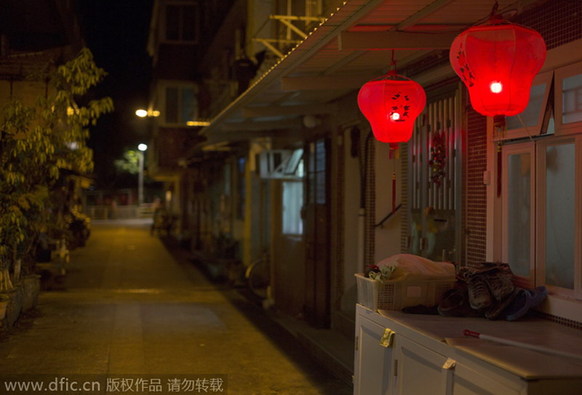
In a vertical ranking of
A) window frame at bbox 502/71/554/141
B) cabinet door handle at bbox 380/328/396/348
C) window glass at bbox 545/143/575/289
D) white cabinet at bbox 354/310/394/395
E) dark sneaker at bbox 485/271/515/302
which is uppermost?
window frame at bbox 502/71/554/141

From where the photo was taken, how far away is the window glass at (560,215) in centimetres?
598

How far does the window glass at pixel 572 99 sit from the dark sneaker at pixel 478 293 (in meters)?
1.53

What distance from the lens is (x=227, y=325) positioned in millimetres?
12281

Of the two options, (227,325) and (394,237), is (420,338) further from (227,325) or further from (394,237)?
(227,325)

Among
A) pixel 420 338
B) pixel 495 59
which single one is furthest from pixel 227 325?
pixel 495 59

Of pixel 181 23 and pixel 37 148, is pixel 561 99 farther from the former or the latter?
pixel 181 23

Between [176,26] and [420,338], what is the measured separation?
27204mm

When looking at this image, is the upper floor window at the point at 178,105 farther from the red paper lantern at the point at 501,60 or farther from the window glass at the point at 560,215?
the red paper lantern at the point at 501,60

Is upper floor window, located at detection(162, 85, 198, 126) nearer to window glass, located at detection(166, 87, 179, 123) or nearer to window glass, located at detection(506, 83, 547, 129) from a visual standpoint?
window glass, located at detection(166, 87, 179, 123)

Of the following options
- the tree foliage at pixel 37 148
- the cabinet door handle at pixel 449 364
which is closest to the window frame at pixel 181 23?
the tree foliage at pixel 37 148

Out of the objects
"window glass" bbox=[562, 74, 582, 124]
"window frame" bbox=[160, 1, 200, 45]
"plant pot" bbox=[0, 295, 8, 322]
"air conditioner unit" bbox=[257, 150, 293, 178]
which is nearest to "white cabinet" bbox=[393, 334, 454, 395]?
"window glass" bbox=[562, 74, 582, 124]

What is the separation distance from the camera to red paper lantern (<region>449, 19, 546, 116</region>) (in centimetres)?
489

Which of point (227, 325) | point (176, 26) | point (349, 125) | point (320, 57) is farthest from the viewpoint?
point (176, 26)

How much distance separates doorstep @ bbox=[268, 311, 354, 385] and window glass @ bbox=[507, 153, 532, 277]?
292cm
